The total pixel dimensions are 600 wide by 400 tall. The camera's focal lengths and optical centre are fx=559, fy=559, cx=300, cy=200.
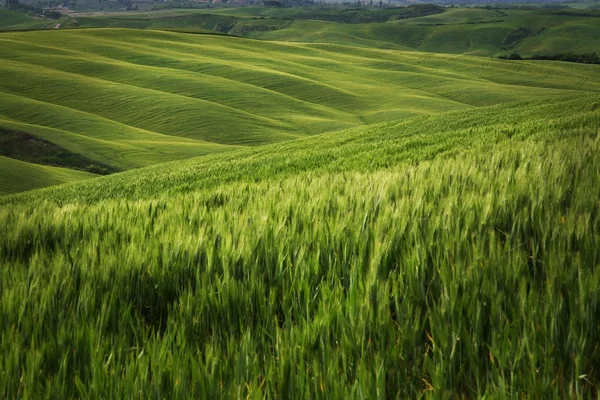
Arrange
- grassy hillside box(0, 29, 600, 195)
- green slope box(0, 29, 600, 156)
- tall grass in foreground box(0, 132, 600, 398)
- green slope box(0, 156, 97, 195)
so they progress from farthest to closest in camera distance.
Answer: green slope box(0, 29, 600, 156) → grassy hillside box(0, 29, 600, 195) → green slope box(0, 156, 97, 195) → tall grass in foreground box(0, 132, 600, 398)

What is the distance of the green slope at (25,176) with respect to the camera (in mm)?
43531

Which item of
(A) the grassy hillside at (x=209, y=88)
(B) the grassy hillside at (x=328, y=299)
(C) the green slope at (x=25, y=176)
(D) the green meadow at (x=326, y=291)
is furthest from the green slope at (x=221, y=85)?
(B) the grassy hillside at (x=328, y=299)

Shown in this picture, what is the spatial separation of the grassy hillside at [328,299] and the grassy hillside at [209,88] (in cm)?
5569

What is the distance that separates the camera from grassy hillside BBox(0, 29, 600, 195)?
6700cm

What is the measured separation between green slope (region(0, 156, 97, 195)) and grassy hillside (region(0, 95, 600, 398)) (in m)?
43.8

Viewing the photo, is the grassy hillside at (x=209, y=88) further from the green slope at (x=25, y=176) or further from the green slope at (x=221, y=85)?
the green slope at (x=25, y=176)

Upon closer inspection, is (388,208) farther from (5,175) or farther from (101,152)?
(101,152)

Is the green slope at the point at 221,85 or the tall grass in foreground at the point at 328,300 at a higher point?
the tall grass in foreground at the point at 328,300

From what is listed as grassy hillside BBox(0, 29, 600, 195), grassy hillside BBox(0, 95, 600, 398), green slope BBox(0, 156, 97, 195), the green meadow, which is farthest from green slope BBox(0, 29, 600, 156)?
grassy hillside BBox(0, 95, 600, 398)

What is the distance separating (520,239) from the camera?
9.70 ft

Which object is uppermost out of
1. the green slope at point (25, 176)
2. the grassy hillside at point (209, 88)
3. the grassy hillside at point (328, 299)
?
the grassy hillside at point (328, 299)

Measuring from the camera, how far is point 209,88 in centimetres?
8712

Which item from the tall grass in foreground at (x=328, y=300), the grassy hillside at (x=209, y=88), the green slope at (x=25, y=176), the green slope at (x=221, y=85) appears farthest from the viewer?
the green slope at (x=221, y=85)

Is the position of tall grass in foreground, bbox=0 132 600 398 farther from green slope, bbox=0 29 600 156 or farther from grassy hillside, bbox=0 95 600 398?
green slope, bbox=0 29 600 156
